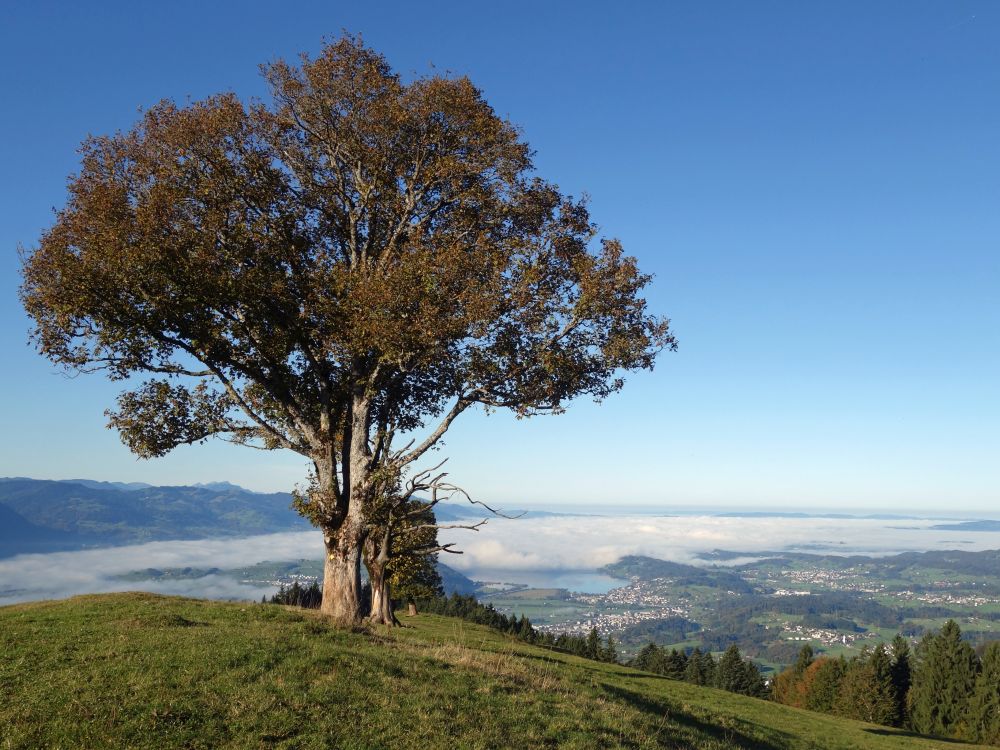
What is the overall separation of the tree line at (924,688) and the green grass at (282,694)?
83.7m

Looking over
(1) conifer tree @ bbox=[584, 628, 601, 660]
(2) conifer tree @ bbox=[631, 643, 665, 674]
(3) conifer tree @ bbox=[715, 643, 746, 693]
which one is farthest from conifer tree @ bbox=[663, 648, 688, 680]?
(1) conifer tree @ bbox=[584, 628, 601, 660]

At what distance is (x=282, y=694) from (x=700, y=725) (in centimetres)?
1389

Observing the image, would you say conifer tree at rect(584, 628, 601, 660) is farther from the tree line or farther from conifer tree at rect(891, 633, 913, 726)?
conifer tree at rect(891, 633, 913, 726)

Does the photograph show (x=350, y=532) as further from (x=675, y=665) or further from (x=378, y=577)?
(x=675, y=665)

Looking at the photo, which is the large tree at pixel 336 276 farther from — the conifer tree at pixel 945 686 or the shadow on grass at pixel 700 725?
the conifer tree at pixel 945 686

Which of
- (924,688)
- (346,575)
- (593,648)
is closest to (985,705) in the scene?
(924,688)

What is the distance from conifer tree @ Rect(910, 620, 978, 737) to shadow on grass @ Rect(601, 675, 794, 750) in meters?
A: 82.2

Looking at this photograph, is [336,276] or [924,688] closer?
[336,276]

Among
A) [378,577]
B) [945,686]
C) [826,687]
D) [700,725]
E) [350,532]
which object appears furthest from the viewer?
[826,687]

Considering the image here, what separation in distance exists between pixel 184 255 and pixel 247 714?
587 inches

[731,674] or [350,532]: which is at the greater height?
[350,532]

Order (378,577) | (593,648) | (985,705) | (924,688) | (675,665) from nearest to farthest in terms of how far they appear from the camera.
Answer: (378,577), (985,705), (924,688), (593,648), (675,665)

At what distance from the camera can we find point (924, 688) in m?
86.8

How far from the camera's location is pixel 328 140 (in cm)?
2586
